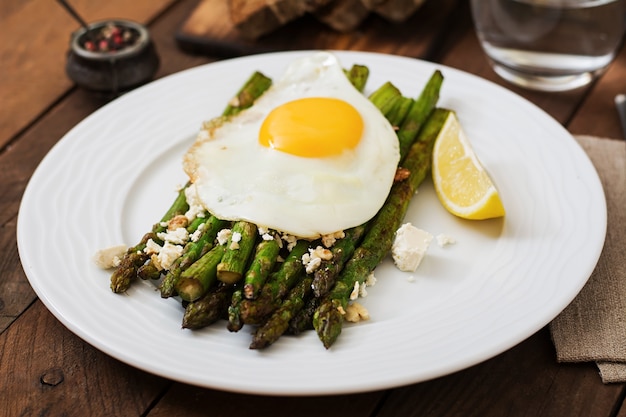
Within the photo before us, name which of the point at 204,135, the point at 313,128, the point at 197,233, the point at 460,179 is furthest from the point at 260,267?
the point at 460,179

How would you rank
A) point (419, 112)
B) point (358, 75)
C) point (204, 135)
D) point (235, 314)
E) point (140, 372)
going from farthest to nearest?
point (358, 75), point (419, 112), point (204, 135), point (140, 372), point (235, 314)

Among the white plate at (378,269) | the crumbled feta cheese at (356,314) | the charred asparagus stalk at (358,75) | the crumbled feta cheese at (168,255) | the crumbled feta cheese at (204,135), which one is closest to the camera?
the white plate at (378,269)

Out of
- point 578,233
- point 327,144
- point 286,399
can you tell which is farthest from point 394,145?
point 286,399

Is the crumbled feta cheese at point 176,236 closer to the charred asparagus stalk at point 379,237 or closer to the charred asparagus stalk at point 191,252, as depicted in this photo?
the charred asparagus stalk at point 191,252

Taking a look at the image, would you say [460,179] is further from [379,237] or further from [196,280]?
[196,280]

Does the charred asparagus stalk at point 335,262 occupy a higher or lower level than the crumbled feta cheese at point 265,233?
lower

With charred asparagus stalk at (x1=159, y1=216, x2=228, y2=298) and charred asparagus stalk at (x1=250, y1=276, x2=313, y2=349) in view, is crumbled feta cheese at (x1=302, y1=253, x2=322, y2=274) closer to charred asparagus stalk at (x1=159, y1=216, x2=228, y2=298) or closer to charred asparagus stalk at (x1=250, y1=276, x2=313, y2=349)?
charred asparagus stalk at (x1=250, y1=276, x2=313, y2=349)

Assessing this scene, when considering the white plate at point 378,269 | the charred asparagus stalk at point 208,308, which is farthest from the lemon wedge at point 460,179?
the charred asparagus stalk at point 208,308
